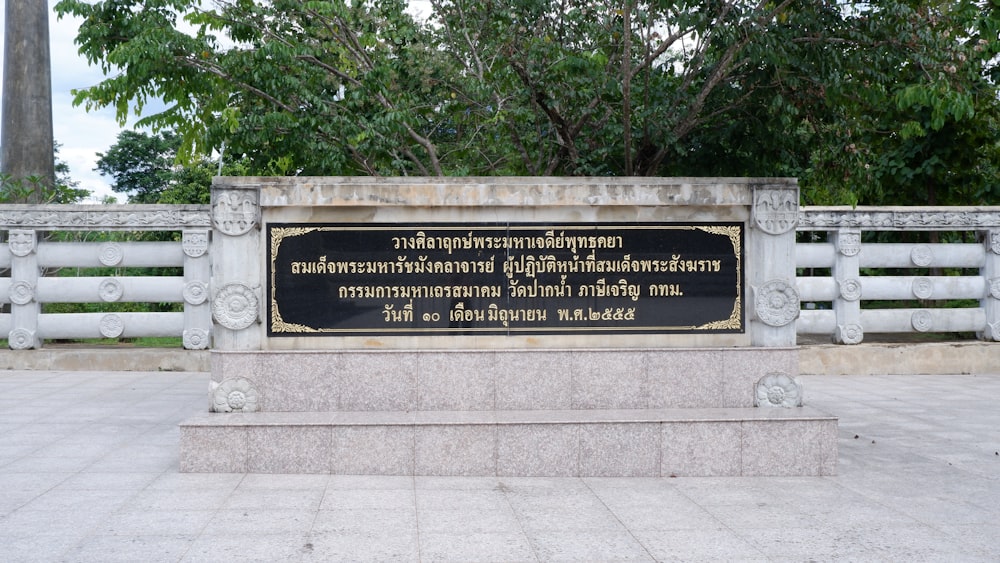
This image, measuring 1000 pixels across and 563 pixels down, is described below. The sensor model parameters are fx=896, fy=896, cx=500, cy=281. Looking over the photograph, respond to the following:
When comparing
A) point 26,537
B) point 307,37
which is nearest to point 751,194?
point 26,537

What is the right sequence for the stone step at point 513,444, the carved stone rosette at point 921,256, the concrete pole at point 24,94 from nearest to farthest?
the stone step at point 513,444 → the carved stone rosette at point 921,256 → the concrete pole at point 24,94

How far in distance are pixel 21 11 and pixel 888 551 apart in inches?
584

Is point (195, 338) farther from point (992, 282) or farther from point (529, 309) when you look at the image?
point (992, 282)

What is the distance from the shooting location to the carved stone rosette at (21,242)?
11664mm

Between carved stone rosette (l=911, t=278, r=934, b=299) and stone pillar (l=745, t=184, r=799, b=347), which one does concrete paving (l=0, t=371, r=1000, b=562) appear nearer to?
stone pillar (l=745, t=184, r=799, b=347)

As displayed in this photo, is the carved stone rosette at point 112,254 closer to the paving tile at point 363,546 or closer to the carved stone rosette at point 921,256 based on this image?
the paving tile at point 363,546

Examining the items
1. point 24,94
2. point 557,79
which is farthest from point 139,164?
point 557,79

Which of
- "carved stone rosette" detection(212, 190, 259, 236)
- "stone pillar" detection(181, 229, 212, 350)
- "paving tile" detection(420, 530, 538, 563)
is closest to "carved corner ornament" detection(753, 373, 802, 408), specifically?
"paving tile" detection(420, 530, 538, 563)

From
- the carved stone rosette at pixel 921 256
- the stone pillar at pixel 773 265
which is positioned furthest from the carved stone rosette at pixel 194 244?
the carved stone rosette at pixel 921 256

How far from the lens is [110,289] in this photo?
1164 cm

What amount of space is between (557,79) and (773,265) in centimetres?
447

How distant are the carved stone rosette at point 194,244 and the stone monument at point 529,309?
5.30m

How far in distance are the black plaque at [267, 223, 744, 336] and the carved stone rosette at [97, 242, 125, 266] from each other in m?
5.90

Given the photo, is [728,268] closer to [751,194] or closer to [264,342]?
[751,194]
